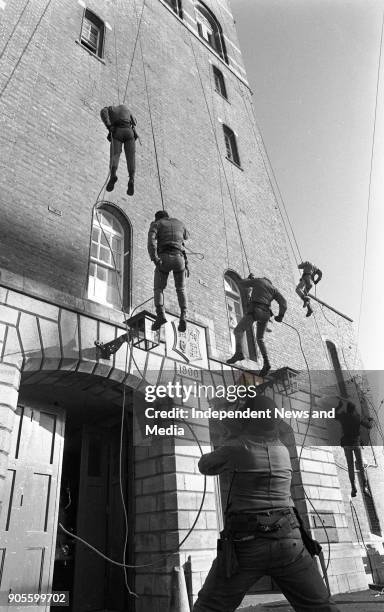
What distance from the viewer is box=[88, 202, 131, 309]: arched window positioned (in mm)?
8828

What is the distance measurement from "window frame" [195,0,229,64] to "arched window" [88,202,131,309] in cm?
1368

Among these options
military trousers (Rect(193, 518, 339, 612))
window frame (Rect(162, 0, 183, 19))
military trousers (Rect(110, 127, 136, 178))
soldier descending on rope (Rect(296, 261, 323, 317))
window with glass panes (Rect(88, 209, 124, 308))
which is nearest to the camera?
military trousers (Rect(193, 518, 339, 612))

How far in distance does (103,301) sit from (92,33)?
30.7 feet

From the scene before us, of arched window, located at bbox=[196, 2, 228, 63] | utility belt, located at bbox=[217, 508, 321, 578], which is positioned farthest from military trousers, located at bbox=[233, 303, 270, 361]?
arched window, located at bbox=[196, 2, 228, 63]

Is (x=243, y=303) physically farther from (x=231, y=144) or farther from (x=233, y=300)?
(x=231, y=144)

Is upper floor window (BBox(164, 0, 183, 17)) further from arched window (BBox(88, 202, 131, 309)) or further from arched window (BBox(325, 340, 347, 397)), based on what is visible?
arched window (BBox(325, 340, 347, 397))

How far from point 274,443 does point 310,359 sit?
32.5 ft

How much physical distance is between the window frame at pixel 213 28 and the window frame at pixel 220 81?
Answer: 6.39ft

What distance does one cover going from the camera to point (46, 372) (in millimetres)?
7121

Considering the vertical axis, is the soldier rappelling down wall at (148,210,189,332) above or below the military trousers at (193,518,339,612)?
above

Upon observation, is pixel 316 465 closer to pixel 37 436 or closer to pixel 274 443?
pixel 37 436

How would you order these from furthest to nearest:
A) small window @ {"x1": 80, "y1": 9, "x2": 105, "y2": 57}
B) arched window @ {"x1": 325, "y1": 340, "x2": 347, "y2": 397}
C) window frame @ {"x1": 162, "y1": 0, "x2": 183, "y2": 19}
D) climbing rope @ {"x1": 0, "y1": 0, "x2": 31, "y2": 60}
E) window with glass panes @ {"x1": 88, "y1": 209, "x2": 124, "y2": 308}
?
window frame @ {"x1": 162, "y1": 0, "x2": 183, "y2": 19} < arched window @ {"x1": 325, "y1": 340, "x2": 347, "y2": 397} < small window @ {"x1": 80, "y1": 9, "x2": 105, "y2": 57} < climbing rope @ {"x1": 0, "y1": 0, "x2": 31, "y2": 60} < window with glass panes @ {"x1": 88, "y1": 209, "x2": 124, "y2": 308}

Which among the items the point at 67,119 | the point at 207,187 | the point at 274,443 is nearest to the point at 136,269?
the point at 67,119

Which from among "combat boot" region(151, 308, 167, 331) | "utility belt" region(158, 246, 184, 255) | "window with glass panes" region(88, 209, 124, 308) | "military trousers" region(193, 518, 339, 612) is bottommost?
"military trousers" region(193, 518, 339, 612)
